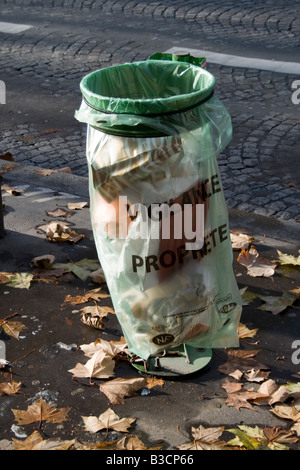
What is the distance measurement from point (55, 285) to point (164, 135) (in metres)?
1.50

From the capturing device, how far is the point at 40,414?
295 cm

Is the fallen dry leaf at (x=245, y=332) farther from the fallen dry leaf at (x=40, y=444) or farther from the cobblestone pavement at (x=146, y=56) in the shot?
the cobblestone pavement at (x=146, y=56)

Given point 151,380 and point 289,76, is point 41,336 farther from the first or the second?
point 289,76

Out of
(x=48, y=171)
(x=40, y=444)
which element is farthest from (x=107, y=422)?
(x=48, y=171)

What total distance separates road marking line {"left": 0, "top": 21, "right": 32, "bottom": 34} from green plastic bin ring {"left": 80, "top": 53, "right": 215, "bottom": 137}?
681 centimetres

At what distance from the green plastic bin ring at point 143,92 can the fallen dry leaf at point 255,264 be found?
1254mm

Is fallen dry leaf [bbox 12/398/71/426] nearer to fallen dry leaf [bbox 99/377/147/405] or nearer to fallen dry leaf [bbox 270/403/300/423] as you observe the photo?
fallen dry leaf [bbox 99/377/147/405]

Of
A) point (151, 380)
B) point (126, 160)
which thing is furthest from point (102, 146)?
point (151, 380)

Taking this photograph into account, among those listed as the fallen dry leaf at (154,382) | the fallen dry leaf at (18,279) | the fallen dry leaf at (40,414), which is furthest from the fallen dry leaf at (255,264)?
the fallen dry leaf at (40,414)

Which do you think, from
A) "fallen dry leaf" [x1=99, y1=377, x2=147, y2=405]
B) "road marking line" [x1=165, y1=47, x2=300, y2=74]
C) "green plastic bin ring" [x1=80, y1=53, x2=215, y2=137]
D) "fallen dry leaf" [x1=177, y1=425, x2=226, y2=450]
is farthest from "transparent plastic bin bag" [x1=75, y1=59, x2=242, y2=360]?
"road marking line" [x1=165, y1=47, x2=300, y2=74]

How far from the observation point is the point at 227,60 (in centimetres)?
805

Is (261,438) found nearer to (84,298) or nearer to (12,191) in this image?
(84,298)

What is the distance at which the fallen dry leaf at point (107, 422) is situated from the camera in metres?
2.87

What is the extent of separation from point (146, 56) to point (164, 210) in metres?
5.80
